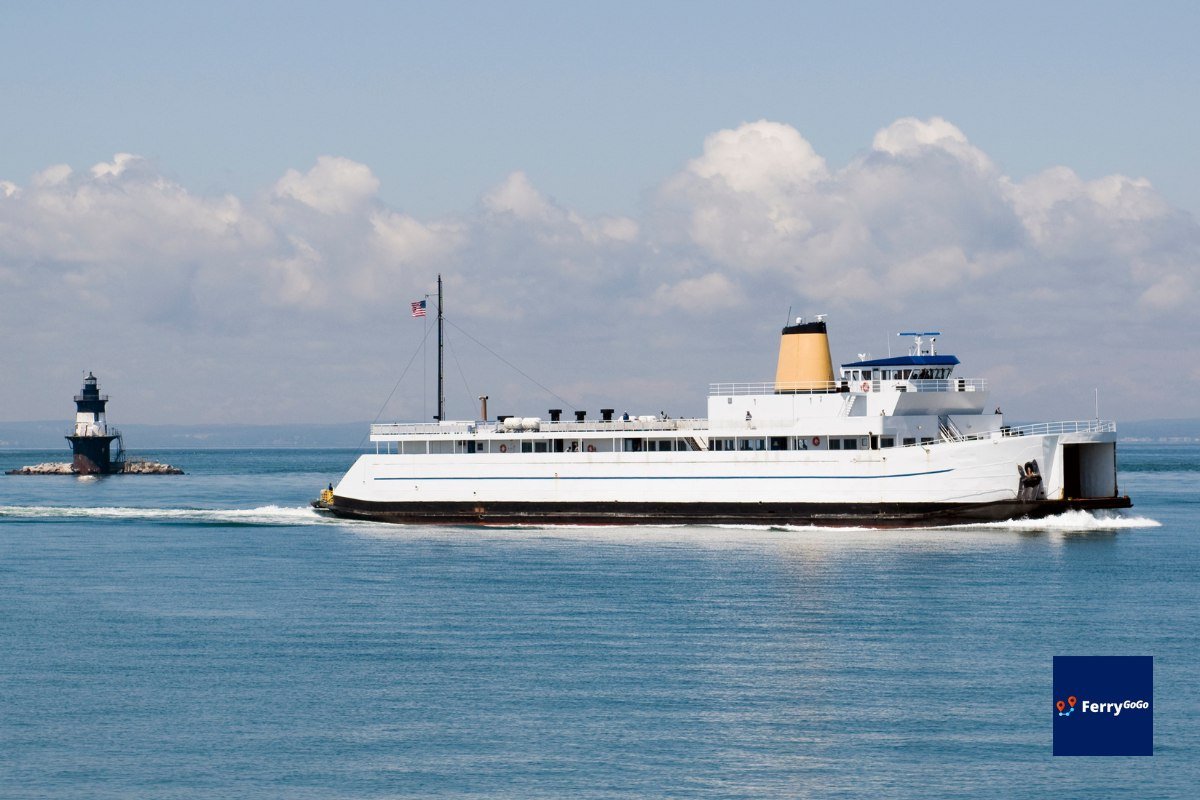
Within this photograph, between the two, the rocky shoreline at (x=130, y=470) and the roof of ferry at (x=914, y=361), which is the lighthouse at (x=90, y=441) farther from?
the roof of ferry at (x=914, y=361)

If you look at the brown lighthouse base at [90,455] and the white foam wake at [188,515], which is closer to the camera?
the white foam wake at [188,515]

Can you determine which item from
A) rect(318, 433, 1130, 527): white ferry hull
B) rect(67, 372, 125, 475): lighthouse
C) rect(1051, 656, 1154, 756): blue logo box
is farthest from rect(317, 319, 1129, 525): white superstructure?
rect(67, 372, 125, 475): lighthouse

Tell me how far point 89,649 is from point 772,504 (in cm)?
2815

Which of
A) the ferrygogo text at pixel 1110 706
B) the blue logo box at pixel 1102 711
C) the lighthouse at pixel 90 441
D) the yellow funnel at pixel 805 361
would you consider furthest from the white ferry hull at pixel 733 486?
the lighthouse at pixel 90 441

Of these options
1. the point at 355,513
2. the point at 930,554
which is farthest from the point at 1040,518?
the point at 355,513

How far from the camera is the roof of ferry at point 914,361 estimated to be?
178 feet

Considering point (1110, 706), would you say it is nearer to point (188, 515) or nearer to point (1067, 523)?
point (1067, 523)

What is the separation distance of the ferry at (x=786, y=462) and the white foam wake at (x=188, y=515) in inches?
227

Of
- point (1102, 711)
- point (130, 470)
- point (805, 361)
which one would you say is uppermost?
point (805, 361)

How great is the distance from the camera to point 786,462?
52875mm

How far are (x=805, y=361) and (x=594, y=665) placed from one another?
2968 cm

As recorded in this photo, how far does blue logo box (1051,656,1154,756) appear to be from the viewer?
2286 centimetres

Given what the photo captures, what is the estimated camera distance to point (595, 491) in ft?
184

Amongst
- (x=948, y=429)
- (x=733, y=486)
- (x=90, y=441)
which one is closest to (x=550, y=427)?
(x=733, y=486)
